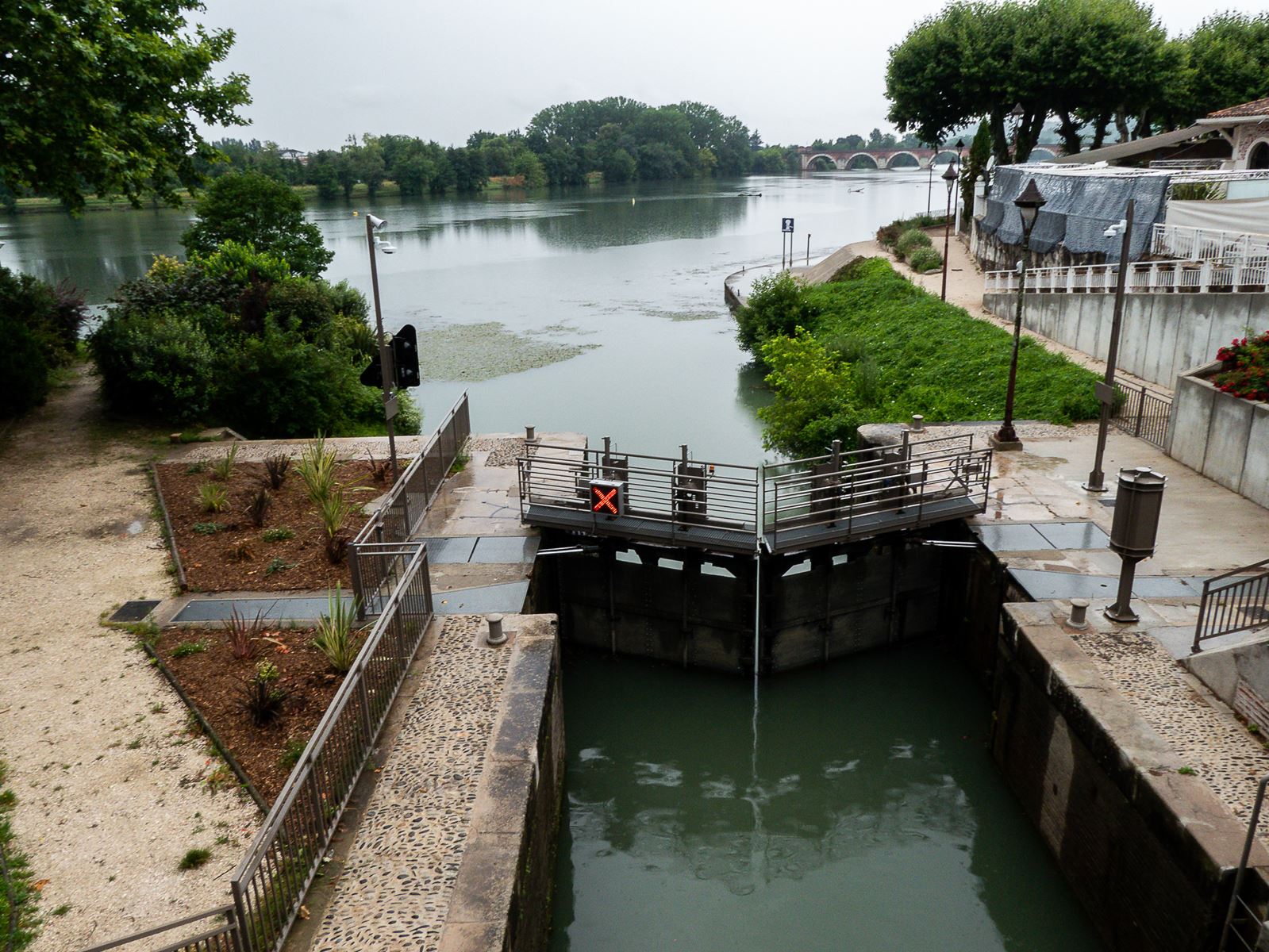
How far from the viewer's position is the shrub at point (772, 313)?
3072cm

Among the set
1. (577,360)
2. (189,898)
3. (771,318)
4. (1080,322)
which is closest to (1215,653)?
(189,898)

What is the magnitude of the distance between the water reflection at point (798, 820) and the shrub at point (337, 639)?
9.99 ft

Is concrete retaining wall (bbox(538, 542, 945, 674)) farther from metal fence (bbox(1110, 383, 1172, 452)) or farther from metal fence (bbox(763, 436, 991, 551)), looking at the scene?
metal fence (bbox(1110, 383, 1172, 452))

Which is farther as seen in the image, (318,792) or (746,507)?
(746,507)

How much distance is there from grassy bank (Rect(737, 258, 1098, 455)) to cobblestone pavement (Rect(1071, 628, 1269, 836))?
29.6 ft

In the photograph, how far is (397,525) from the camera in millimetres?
11883

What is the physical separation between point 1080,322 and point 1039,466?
27.0 ft

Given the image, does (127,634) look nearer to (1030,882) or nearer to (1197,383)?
(1030,882)

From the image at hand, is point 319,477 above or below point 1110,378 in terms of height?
below

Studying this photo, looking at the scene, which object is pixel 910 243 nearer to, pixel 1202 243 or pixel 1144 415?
pixel 1202 243

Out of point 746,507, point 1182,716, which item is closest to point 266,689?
point 746,507

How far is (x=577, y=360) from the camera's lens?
3234 centimetres

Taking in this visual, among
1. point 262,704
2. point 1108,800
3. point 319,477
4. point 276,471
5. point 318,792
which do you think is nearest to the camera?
point 318,792

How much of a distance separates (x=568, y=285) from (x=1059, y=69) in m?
25.7
